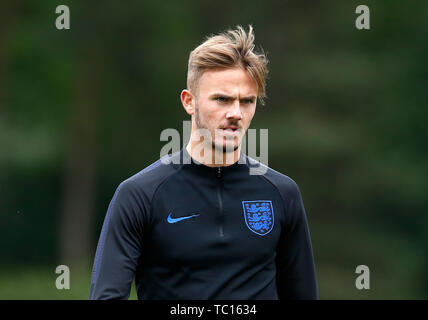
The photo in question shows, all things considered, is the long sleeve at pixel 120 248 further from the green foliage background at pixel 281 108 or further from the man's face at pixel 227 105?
the green foliage background at pixel 281 108

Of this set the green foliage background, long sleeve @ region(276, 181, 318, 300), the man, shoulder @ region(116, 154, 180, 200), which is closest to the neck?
the man

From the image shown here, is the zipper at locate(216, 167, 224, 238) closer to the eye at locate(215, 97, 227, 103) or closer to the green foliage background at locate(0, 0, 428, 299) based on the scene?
the eye at locate(215, 97, 227, 103)

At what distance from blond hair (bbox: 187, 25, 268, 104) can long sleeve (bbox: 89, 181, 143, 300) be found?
0.82 metres

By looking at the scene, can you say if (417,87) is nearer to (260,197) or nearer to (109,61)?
(109,61)

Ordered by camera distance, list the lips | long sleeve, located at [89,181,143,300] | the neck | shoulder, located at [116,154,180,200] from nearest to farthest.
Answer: long sleeve, located at [89,181,143,300] < shoulder, located at [116,154,180,200] < the lips < the neck

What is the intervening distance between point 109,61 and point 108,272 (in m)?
19.6

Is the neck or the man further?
the neck

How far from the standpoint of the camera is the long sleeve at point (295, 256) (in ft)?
15.4

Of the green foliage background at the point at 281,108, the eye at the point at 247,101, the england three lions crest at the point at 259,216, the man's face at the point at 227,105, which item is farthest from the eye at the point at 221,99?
the green foliage background at the point at 281,108

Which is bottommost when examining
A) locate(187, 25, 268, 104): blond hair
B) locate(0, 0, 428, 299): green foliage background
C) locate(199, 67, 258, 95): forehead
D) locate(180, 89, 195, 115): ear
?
locate(0, 0, 428, 299): green foliage background

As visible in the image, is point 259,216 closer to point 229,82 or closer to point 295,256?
point 295,256

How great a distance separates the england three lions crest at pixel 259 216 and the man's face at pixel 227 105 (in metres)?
0.35

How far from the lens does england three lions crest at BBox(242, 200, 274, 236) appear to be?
4520mm
